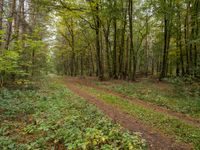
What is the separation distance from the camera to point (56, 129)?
5.75 meters

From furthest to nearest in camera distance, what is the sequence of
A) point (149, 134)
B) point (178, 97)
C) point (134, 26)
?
1. point (134, 26)
2. point (178, 97)
3. point (149, 134)

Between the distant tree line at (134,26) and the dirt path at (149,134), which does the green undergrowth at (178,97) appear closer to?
the distant tree line at (134,26)

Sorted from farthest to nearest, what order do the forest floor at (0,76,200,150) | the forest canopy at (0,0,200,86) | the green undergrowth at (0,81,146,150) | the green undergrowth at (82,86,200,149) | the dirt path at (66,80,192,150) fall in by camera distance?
the forest canopy at (0,0,200,86) → the green undergrowth at (82,86,200,149) → the dirt path at (66,80,192,150) → the forest floor at (0,76,200,150) → the green undergrowth at (0,81,146,150)

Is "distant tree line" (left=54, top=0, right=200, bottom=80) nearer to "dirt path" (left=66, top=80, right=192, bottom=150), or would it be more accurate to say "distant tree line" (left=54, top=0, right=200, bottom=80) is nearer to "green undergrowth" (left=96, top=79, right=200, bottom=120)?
"green undergrowth" (left=96, top=79, right=200, bottom=120)

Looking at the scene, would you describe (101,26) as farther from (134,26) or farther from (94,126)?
(94,126)

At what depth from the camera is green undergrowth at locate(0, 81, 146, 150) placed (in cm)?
473

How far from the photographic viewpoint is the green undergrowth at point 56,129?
4.73m

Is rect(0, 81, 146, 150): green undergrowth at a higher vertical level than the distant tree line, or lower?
lower

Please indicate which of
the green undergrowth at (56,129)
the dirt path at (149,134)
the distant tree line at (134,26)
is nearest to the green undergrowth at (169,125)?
the dirt path at (149,134)

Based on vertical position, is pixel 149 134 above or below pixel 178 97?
below

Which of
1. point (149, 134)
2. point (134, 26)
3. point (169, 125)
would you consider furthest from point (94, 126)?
point (134, 26)

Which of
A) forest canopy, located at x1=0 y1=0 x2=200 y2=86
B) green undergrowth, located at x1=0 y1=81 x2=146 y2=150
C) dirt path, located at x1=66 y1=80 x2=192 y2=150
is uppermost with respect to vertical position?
forest canopy, located at x1=0 y1=0 x2=200 y2=86

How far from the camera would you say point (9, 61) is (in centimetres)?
859

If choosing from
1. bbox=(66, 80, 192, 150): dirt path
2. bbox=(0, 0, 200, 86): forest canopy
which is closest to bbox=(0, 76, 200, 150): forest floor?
bbox=(66, 80, 192, 150): dirt path
